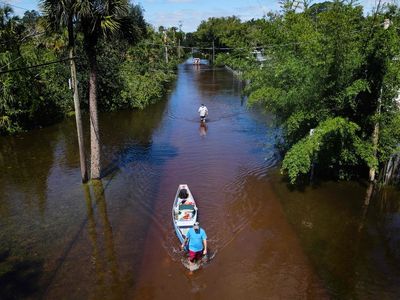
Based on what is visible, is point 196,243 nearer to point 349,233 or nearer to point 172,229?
point 172,229

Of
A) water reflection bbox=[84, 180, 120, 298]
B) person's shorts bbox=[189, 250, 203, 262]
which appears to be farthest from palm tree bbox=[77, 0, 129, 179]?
person's shorts bbox=[189, 250, 203, 262]

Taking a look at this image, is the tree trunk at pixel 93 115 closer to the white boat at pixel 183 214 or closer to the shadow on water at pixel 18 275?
the white boat at pixel 183 214

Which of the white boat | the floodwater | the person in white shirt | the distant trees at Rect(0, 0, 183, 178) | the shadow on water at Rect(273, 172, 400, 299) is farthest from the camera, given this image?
the person in white shirt

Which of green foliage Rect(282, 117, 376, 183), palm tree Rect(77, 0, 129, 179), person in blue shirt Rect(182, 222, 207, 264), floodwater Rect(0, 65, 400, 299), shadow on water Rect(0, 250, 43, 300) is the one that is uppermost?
palm tree Rect(77, 0, 129, 179)

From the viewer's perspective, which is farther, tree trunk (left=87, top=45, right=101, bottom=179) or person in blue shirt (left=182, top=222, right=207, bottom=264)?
tree trunk (left=87, top=45, right=101, bottom=179)

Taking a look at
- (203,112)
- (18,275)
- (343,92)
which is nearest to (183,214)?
(18,275)

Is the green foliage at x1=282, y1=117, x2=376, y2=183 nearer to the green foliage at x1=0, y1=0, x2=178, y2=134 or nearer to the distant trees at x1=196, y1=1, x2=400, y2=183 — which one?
the distant trees at x1=196, y1=1, x2=400, y2=183

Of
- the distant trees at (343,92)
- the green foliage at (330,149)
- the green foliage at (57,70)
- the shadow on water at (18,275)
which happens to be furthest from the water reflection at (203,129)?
the shadow on water at (18,275)
